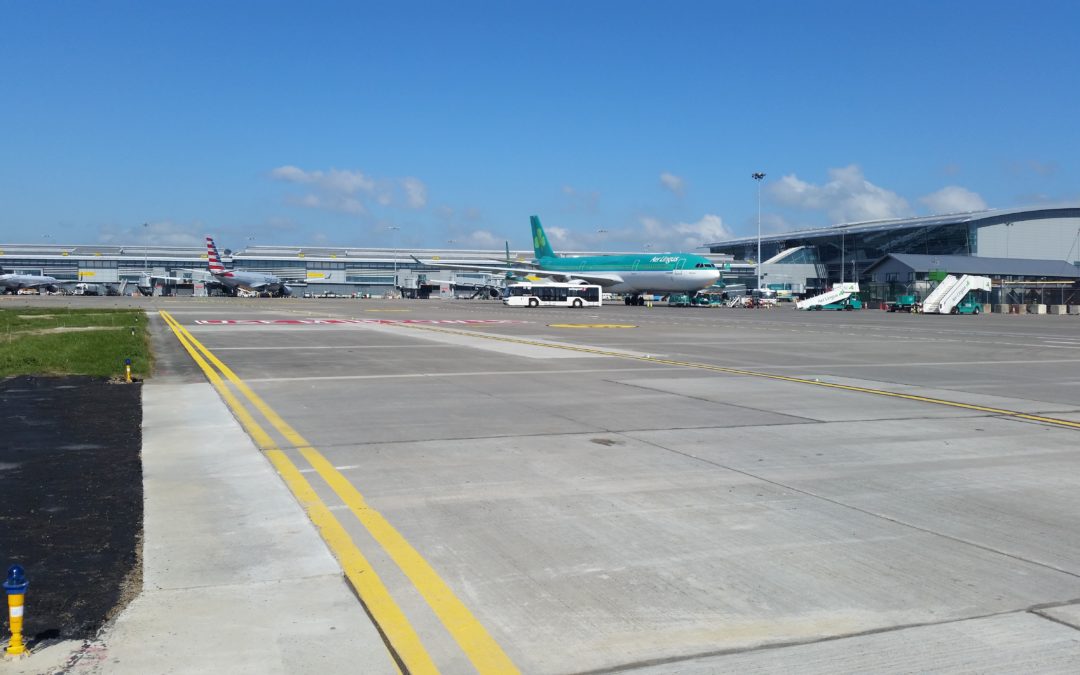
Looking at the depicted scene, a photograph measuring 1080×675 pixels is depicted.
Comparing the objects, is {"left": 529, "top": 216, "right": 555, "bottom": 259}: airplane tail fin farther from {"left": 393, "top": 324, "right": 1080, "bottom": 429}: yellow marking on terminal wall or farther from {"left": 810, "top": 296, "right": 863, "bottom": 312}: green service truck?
{"left": 393, "top": 324, "right": 1080, "bottom": 429}: yellow marking on terminal wall

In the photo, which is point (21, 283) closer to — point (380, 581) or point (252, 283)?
point (252, 283)

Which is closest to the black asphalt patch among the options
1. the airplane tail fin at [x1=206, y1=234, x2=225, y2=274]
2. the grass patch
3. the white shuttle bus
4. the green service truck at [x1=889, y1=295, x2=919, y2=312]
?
the grass patch

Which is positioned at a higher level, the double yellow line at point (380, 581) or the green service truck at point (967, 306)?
the green service truck at point (967, 306)

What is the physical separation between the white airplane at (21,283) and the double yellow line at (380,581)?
124 meters

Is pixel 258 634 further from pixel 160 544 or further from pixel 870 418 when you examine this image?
pixel 870 418

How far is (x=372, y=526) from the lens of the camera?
22.3 feet

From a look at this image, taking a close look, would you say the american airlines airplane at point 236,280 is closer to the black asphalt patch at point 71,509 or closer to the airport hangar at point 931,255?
the airport hangar at point 931,255

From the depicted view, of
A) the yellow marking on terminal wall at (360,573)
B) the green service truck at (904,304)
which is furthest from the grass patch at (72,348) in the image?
the green service truck at (904,304)

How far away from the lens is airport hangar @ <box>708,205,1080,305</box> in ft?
272

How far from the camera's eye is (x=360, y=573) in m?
5.68

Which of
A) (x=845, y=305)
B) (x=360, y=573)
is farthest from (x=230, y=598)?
(x=845, y=305)

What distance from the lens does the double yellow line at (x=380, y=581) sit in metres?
4.49

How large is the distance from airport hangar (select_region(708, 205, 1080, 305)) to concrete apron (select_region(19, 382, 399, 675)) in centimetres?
7844

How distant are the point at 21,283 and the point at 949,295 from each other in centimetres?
11141
